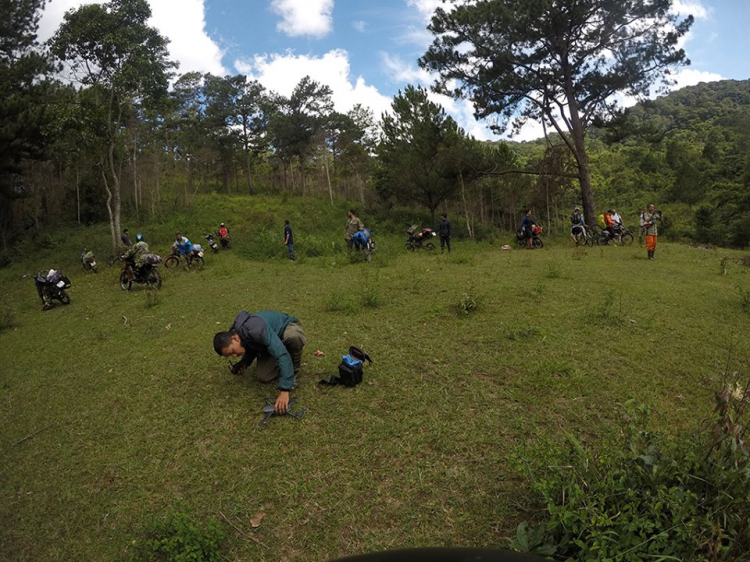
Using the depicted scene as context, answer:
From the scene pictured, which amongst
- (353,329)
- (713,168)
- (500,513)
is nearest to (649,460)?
(500,513)

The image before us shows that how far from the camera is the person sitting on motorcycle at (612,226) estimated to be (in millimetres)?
14383

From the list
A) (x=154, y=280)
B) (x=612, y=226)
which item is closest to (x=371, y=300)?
(x=154, y=280)

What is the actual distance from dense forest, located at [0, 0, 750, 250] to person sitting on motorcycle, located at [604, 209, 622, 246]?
10.5 feet

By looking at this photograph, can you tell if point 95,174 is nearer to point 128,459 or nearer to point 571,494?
point 128,459

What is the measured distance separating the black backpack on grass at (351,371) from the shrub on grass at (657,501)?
7.38 feet

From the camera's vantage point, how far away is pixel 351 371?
13.6 feet

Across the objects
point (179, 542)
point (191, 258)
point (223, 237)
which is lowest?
point (179, 542)

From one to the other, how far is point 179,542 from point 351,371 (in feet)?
6.90

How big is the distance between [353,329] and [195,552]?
3858mm

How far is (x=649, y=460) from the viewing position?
6.78 ft

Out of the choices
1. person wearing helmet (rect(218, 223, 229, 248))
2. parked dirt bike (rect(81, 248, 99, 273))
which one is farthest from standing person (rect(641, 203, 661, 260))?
parked dirt bike (rect(81, 248, 99, 273))

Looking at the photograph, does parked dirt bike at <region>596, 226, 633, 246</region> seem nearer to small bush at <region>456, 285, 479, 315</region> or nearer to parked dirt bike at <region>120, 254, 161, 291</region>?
small bush at <region>456, 285, 479, 315</region>

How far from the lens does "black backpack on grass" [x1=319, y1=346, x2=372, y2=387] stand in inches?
164

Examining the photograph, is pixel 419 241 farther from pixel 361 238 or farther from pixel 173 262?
pixel 173 262
